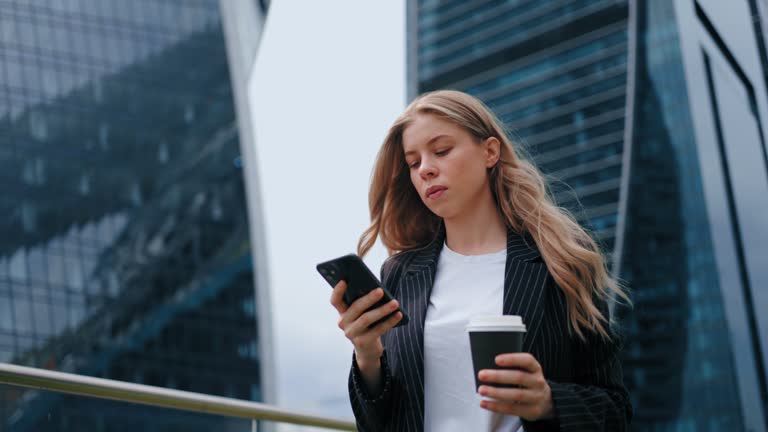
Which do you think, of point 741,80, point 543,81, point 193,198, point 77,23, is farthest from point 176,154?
point 741,80

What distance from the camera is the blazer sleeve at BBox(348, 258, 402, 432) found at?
1405 mm

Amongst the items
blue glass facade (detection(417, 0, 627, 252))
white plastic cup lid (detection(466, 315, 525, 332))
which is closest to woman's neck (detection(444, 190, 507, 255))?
white plastic cup lid (detection(466, 315, 525, 332))

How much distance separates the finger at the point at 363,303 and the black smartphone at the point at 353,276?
0.4 inches

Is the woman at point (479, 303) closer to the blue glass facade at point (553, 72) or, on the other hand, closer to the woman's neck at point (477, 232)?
the woman's neck at point (477, 232)

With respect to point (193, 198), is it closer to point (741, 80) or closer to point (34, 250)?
point (34, 250)

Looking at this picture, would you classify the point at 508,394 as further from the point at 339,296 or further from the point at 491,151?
the point at 491,151

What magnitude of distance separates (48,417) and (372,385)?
5.42 ft

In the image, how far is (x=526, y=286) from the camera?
1412 millimetres

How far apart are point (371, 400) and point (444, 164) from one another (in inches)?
18.9

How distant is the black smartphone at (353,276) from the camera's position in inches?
50.8

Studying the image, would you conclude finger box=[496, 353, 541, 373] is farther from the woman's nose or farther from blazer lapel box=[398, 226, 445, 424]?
the woman's nose

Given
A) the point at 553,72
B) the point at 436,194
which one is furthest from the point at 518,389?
the point at 553,72

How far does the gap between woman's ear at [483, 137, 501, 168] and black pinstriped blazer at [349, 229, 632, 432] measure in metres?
0.22

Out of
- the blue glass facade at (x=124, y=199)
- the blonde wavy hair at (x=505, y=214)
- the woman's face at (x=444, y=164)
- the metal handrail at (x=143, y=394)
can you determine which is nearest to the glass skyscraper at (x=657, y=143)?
the metal handrail at (x=143, y=394)
